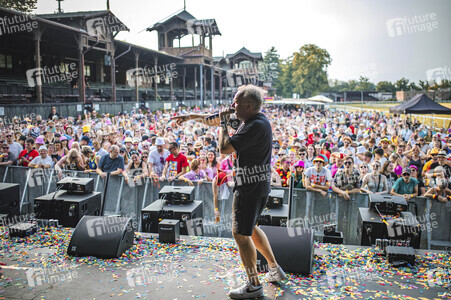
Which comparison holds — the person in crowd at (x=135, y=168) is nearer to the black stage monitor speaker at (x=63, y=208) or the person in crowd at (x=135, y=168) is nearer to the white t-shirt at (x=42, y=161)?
the black stage monitor speaker at (x=63, y=208)

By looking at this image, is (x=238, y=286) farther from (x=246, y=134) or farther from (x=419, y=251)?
(x=419, y=251)

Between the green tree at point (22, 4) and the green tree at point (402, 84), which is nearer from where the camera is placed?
the green tree at point (22, 4)

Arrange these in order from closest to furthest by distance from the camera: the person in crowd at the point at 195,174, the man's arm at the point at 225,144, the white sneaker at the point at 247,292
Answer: the man's arm at the point at 225,144 < the white sneaker at the point at 247,292 < the person in crowd at the point at 195,174

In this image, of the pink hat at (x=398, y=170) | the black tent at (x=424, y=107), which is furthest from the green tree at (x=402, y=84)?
the pink hat at (x=398, y=170)

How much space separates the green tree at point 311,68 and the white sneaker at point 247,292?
78.7 meters

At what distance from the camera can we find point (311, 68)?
77.7 m

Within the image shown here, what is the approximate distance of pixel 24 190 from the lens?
25.7 ft

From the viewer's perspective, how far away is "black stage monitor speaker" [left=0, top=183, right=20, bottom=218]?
19.9 ft

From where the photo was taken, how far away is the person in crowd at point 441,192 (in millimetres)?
5900

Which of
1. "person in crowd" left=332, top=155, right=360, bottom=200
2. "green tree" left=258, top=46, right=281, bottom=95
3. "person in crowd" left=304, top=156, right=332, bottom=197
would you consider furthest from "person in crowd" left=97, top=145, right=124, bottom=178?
"green tree" left=258, top=46, right=281, bottom=95

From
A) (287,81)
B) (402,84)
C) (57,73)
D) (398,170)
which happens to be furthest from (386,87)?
(398,170)

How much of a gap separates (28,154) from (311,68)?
76.1m

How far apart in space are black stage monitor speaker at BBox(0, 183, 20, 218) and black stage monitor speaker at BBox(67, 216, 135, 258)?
2.45m

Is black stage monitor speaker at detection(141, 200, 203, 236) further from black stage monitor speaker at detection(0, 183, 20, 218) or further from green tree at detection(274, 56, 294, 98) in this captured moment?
green tree at detection(274, 56, 294, 98)
